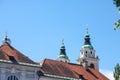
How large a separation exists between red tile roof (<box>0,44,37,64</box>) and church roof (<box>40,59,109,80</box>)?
2932 millimetres

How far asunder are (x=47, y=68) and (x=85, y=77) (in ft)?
19.7

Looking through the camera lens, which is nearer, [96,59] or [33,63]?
[33,63]

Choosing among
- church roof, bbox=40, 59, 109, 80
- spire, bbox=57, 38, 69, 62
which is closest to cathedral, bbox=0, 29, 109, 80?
church roof, bbox=40, 59, 109, 80

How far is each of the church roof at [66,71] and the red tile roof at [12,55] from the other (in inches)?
115

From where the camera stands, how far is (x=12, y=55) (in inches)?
2009

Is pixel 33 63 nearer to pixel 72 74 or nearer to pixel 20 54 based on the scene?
pixel 20 54

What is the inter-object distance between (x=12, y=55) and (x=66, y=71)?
331 inches

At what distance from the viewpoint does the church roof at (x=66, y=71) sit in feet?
177

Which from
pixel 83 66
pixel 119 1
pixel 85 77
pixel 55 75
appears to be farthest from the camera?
pixel 83 66

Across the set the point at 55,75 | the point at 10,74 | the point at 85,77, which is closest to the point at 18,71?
the point at 10,74

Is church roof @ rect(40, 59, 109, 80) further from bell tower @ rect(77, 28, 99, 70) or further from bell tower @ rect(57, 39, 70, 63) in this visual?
bell tower @ rect(57, 39, 70, 63)

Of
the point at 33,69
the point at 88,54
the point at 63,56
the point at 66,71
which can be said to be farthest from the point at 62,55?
the point at 33,69

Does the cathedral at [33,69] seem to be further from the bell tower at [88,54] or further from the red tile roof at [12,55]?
the bell tower at [88,54]

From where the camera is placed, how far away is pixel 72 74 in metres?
55.9
